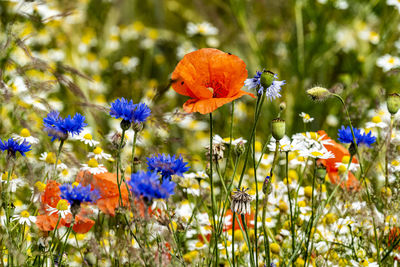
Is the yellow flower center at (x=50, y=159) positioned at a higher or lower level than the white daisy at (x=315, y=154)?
higher

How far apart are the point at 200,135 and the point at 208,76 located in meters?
1.58

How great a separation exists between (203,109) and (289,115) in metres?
1.77

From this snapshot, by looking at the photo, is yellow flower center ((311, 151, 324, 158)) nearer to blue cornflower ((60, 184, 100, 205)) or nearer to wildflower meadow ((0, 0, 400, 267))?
wildflower meadow ((0, 0, 400, 267))

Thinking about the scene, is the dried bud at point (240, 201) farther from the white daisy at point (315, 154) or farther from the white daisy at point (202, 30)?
the white daisy at point (202, 30)

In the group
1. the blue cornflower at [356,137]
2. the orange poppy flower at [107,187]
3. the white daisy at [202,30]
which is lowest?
the orange poppy flower at [107,187]

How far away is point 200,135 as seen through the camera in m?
2.48

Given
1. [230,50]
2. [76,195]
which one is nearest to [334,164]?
[76,195]

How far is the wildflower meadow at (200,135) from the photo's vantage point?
820mm

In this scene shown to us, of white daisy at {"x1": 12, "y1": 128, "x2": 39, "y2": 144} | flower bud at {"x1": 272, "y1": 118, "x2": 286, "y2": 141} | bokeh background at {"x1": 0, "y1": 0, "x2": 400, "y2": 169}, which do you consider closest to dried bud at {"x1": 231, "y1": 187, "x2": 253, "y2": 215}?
flower bud at {"x1": 272, "y1": 118, "x2": 286, "y2": 141}

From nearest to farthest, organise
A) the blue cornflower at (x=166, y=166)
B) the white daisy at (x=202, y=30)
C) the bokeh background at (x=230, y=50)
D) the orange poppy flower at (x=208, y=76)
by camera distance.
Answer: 1. the blue cornflower at (x=166, y=166)
2. the orange poppy flower at (x=208, y=76)
3. the bokeh background at (x=230, y=50)
4. the white daisy at (x=202, y=30)

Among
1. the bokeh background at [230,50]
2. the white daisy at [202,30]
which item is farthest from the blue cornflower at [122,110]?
the white daisy at [202,30]

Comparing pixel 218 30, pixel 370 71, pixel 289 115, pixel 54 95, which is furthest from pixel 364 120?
pixel 54 95

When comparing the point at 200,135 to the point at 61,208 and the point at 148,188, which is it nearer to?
the point at 61,208

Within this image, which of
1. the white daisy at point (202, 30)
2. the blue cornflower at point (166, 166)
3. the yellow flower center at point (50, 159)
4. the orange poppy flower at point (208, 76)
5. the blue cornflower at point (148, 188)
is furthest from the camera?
the white daisy at point (202, 30)
